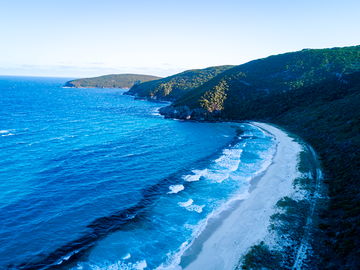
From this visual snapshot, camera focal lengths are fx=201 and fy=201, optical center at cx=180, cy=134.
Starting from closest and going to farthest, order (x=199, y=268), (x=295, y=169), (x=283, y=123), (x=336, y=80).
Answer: (x=199, y=268) < (x=295, y=169) < (x=283, y=123) < (x=336, y=80)

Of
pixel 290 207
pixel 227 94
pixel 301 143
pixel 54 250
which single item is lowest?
pixel 54 250

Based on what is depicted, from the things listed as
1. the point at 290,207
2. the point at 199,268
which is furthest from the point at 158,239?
the point at 290,207

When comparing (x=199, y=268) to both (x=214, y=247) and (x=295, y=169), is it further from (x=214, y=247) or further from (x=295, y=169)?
(x=295, y=169)

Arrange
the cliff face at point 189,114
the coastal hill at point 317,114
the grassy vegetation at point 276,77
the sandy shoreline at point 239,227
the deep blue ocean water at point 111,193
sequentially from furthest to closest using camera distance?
the grassy vegetation at point 276,77
the cliff face at point 189,114
the deep blue ocean water at point 111,193
the sandy shoreline at point 239,227
the coastal hill at point 317,114

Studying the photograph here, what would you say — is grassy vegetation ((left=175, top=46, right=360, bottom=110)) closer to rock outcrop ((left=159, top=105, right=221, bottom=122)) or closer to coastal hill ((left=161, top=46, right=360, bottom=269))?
coastal hill ((left=161, top=46, right=360, bottom=269))

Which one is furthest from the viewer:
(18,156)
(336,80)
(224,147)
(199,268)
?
(336,80)

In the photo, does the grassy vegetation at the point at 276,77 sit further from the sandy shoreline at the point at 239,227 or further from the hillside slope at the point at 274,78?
the sandy shoreline at the point at 239,227

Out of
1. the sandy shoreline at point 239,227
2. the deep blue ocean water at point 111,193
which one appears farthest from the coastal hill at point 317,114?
the deep blue ocean water at point 111,193
